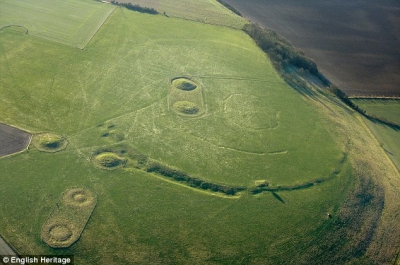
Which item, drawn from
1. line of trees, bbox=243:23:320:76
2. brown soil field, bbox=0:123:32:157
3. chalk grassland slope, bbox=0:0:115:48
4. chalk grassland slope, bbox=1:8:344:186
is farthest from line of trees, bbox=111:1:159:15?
brown soil field, bbox=0:123:32:157

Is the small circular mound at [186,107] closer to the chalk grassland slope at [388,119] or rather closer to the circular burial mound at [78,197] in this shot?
the circular burial mound at [78,197]

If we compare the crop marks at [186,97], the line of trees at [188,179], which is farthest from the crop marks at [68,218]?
the crop marks at [186,97]

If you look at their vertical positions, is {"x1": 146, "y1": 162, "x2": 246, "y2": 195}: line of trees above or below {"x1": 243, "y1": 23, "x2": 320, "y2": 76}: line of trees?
A: below

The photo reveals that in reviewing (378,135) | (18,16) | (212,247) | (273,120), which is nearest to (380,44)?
(378,135)

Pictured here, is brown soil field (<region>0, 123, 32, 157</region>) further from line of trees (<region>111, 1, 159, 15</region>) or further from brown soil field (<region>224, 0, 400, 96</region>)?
brown soil field (<region>224, 0, 400, 96</region>)

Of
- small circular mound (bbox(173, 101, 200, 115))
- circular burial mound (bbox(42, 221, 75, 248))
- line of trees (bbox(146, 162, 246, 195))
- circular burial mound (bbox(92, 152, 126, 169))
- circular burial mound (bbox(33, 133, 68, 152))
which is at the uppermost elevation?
small circular mound (bbox(173, 101, 200, 115))

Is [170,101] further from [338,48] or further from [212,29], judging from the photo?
[338,48]
